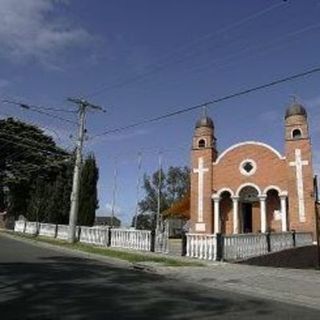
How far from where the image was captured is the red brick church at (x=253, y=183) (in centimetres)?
4094

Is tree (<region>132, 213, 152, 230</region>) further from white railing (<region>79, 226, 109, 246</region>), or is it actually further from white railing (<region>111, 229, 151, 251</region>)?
white railing (<region>111, 229, 151, 251</region>)

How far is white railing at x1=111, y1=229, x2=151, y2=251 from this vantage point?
88.7 ft

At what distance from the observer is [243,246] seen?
79.1 ft

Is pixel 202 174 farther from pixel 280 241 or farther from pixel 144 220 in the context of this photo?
pixel 144 220

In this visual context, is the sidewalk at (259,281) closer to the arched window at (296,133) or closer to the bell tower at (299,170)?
the bell tower at (299,170)

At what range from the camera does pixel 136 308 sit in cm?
998

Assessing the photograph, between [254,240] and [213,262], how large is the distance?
460cm

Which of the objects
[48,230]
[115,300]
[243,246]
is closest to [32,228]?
[48,230]

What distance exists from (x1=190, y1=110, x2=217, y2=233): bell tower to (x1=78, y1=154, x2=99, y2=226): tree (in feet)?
26.0

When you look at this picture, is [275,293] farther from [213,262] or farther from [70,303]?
[213,262]

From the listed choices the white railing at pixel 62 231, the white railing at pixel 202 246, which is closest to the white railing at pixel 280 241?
the white railing at pixel 202 246

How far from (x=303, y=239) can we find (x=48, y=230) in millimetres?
18296

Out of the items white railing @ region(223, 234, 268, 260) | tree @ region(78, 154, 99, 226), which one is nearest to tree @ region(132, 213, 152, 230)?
tree @ region(78, 154, 99, 226)

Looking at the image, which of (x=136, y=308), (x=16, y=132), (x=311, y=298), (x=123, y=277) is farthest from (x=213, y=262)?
(x=16, y=132)
